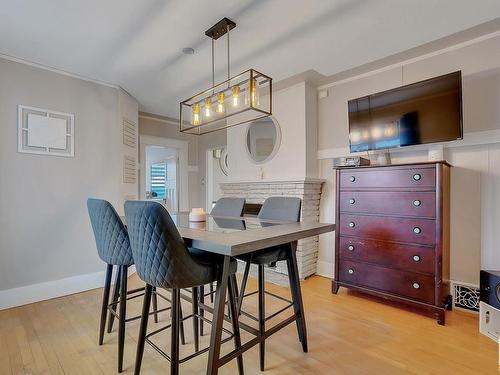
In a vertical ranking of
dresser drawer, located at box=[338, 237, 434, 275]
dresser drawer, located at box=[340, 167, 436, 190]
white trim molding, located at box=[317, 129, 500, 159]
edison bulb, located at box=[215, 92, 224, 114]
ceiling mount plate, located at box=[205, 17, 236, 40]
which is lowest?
dresser drawer, located at box=[338, 237, 434, 275]

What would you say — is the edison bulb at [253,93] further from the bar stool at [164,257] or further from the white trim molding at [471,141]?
the white trim molding at [471,141]

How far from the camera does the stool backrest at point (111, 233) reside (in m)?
1.75

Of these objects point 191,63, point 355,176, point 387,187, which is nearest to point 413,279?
point 387,187

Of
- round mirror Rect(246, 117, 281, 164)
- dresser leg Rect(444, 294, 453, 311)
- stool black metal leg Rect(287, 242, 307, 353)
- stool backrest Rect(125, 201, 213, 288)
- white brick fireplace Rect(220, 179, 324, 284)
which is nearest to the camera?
stool backrest Rect(125, 201, 213, 288)

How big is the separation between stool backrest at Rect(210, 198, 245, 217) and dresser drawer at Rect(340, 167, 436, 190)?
1.11 m

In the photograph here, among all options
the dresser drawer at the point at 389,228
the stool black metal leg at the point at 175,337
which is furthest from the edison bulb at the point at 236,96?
the dresser drawer at the point at 389,228

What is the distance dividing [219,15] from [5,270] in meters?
3.03

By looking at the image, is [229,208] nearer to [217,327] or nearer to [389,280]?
[217,327]

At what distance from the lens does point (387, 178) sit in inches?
101

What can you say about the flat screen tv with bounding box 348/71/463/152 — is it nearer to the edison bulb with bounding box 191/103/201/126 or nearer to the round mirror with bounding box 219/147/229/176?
the edison bulb with bounding box 191/103/201/126

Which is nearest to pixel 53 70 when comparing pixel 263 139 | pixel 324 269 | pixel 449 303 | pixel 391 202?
pixel 263 139

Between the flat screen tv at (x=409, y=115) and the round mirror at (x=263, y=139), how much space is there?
1.01 meters

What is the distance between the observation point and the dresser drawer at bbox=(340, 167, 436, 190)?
234 centimetres

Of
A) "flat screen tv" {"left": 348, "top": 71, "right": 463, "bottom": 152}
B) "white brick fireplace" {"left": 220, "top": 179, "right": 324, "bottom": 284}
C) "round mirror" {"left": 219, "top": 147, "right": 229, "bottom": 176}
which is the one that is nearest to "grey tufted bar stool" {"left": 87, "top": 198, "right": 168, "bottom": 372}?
"white brick fireplace" {"left": 220, "top": 179, "right": 324, "bottom": 284}
